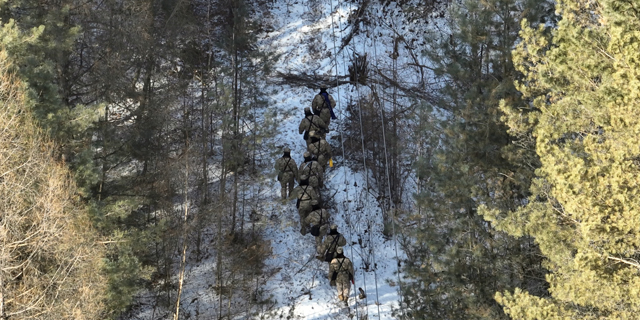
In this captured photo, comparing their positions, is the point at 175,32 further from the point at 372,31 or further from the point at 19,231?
the point at 19,231

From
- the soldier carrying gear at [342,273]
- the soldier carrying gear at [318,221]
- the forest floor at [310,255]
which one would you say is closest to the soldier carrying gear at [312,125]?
the forest floor at [310,255]

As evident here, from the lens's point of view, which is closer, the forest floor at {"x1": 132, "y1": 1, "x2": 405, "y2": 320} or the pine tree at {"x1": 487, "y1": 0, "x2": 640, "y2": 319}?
the pine tree at {"x1": 487, "y1": 0, "x2": 640, "y2": 319}

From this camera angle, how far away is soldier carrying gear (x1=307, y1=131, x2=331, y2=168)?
1658 cm

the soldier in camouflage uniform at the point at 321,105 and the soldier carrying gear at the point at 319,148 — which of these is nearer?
the soldier carrying gear at the point at 319,148

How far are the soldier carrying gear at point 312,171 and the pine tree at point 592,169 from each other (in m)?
9.01

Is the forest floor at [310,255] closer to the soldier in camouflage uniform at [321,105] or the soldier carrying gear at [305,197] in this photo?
the soldier carrying gear at [305,197]

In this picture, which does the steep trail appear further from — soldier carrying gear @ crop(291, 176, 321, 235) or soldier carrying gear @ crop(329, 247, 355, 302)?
soldier carrying gear @ crop(291, 176, 321, 235)

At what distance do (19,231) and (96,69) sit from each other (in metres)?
6.42

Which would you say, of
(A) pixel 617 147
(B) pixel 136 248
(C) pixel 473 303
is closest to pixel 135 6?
(B) pixel 136 248

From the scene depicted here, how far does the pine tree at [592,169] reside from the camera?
17.6 feet

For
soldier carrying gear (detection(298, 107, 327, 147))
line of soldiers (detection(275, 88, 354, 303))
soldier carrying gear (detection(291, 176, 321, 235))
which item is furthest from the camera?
soldier carrying gear (detection(298, 107, 327, 147))

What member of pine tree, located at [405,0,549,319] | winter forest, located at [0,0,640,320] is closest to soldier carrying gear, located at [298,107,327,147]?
winter forest, located at [0,0,640,320]

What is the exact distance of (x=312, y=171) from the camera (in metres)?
16.0

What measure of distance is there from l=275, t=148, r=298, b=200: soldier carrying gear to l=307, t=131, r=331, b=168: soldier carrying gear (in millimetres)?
722
